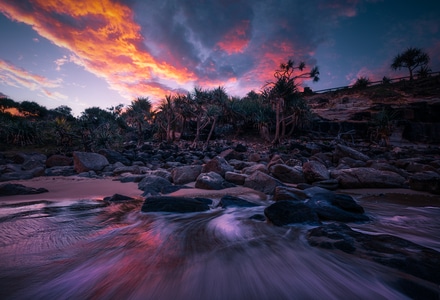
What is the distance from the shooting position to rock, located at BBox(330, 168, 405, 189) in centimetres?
480

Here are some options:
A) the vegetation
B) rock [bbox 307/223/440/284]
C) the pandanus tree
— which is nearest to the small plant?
the vegetation

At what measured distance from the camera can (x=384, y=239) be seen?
177 cm

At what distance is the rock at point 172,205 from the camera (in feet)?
9.56

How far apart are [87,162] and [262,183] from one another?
272 inches

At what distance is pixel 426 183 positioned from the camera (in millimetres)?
4352

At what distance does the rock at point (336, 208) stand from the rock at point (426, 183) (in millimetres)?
2917

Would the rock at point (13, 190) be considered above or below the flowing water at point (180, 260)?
above

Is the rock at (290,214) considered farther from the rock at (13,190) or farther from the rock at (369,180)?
the rock at (13,190)

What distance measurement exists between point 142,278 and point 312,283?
3.98ft

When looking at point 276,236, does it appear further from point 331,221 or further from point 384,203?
point 384,203

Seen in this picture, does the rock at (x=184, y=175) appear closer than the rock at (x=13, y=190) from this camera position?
No

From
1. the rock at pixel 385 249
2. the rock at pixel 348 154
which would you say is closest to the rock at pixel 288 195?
the rock at pixel 385 249

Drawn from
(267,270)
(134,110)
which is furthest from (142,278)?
(134,110)

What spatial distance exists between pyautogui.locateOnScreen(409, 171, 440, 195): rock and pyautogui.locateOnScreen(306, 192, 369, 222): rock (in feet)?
9.57
